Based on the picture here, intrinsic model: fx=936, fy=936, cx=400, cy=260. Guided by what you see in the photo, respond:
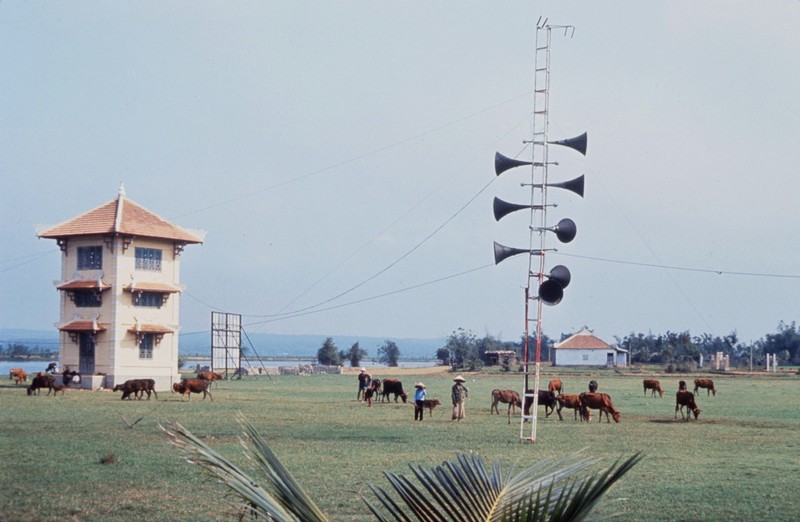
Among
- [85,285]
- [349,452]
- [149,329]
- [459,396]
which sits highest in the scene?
[85,285]

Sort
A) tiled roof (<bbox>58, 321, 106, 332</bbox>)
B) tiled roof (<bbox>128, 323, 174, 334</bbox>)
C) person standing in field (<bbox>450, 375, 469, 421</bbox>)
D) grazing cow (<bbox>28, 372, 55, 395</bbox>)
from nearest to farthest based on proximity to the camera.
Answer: person standing in field (<bbox>450, 375, 469, 421</bbox>)
grazing cow (<bbox>28, 372, 55, 395</bbox>)
tiled roof (<bbox>58, 321, 106, 332</bbox>)
tiled roof (<bbox>128, 323, 174, 334</bbox>)

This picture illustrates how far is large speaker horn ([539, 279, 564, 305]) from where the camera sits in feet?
60.5

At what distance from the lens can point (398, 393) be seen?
118 feet

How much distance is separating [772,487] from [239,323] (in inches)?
1916

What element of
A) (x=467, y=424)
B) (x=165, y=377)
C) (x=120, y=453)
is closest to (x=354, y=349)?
(x=165, y=377)

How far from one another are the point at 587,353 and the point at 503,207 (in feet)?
278

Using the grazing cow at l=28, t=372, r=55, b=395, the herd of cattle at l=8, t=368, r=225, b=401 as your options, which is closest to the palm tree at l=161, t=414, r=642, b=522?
the herd of cattle at l=8, t=368, r=225, b=401

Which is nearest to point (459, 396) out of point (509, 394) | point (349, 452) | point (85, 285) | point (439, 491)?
point (509, 394)

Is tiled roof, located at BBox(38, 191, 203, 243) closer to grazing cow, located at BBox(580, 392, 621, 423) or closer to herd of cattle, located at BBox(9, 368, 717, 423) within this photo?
herd of cattle, located at BBox(9, 368, 717, 423)

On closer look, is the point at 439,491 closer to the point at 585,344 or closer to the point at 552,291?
the point at 552,291

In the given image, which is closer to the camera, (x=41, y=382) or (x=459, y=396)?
(x=459, y=396)

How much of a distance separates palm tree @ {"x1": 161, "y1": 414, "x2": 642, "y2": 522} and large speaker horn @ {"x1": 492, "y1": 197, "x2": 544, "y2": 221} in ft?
52.1

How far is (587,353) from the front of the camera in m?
101

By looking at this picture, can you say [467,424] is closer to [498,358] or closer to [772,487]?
[772,487]
